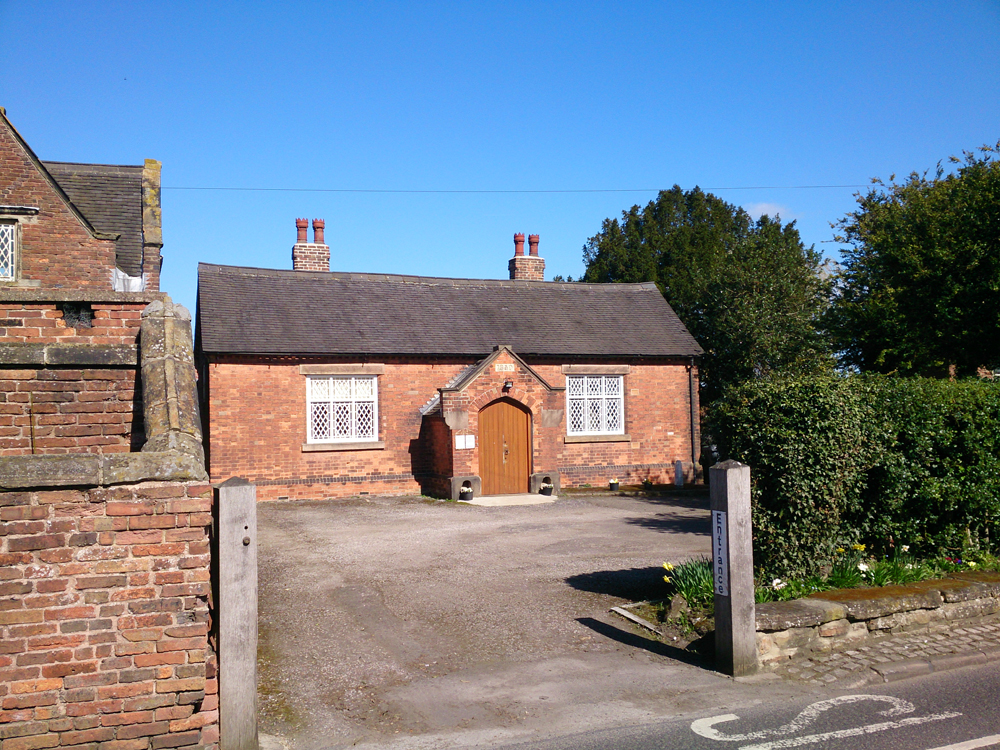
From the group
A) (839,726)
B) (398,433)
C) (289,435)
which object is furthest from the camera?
(398,433)

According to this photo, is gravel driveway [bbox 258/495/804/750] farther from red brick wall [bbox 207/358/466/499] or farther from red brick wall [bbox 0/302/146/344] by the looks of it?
red brick wall [bbox 207/358/466/499]

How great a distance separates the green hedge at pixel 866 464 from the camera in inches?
302

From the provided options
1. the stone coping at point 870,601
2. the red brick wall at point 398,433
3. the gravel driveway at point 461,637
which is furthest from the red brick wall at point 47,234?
the stone coping at point 870,601

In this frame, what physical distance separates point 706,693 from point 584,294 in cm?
1962

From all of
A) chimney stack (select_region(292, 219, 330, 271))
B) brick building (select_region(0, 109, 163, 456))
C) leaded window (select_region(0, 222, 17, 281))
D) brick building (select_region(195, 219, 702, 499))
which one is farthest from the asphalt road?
chimney stack (select_region(292, 219, 330, 271))

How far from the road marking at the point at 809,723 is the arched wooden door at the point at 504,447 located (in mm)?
14255

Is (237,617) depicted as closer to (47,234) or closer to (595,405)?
(47,234)

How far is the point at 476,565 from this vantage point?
11008 millimetres

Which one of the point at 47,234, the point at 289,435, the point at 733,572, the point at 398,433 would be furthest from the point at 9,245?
the point at 733,572

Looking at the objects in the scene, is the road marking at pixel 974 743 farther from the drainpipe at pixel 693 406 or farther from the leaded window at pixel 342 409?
the drainpipe at pixel 693 406

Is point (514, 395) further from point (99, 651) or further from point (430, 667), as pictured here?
point (99, 651)

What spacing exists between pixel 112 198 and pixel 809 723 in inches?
687

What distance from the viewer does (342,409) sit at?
19734 mm

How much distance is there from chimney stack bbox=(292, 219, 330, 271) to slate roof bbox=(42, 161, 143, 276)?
6178 mm
